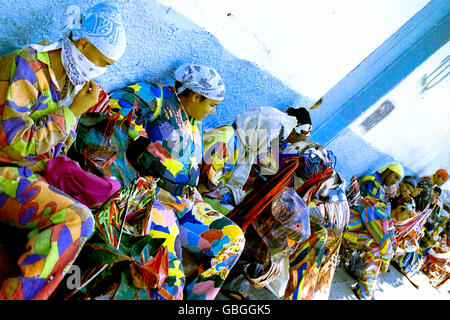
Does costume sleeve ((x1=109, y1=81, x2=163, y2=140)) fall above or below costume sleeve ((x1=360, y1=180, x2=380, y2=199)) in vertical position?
above

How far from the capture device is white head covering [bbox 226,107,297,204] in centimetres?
385

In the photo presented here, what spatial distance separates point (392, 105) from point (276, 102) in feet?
7.54

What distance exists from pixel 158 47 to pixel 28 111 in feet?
4.75

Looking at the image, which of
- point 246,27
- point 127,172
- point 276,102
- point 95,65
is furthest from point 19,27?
point 276,102

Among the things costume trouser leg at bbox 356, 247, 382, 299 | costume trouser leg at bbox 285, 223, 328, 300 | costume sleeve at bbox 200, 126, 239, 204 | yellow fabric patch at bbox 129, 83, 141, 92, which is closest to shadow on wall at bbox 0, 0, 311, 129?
A: yellow fabric patch at bbox 129, 83, 141, 92

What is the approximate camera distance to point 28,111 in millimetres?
2105

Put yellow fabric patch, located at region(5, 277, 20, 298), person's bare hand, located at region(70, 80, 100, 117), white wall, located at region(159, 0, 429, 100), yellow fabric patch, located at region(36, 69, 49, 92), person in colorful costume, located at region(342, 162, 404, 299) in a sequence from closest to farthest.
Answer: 1. yellow fabric patch, located at region(5, 277, 20, 298)
2. yellow fabric patch, located at region(36, 69, 49, 92)
3. person's bare hand, located at region(70, 80, 100, 117)
4. white wall, located at region(159, 0, 429, 100)
5. person in colorful costume, located at region(342, 162, 404, 299)

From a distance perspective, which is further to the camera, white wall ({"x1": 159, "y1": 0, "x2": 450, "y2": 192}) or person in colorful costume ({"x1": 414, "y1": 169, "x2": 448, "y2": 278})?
person in colorful costume ({"x1": 414, "y1": 169, "x2": 448, "y2": 278})

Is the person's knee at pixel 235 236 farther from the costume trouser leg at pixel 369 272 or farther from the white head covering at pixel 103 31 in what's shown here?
the costume trouser leg at pixel 369 272

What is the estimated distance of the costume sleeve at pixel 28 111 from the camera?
2.04 meters

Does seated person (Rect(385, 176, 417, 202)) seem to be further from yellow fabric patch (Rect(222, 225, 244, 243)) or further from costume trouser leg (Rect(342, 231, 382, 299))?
yellow fabric patch (Rect(222, 225, 244, 243))

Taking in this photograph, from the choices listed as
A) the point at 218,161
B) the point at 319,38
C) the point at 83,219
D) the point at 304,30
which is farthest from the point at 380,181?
the point at 83,219

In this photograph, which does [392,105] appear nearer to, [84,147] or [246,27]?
[246,27]

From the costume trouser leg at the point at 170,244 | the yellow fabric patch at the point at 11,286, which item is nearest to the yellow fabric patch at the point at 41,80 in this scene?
the yellow fabric patch at the point at 11,286
